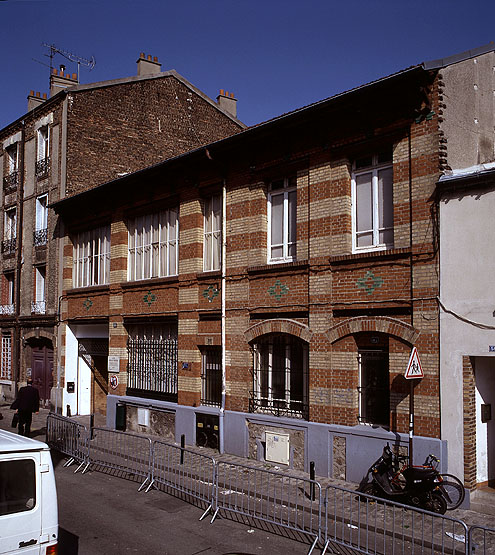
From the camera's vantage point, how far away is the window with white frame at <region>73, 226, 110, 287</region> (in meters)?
20.3

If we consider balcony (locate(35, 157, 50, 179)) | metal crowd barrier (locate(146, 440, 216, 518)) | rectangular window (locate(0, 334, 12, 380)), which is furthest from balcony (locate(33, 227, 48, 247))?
metal crowd barrier (locate(146, 440, 216, 518))

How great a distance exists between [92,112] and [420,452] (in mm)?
18892

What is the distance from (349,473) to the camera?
1172 cm

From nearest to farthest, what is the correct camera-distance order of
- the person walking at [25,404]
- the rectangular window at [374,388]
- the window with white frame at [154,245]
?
the rectangular window at [374,388], the person walking at [25,404], the window with white frame at [154,245]

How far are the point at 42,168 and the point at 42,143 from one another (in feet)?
4.36

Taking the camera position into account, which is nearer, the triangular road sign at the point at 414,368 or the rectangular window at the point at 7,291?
the triangular road sign at the point at 414,368

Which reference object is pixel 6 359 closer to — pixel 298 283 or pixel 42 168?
pixel 42 168

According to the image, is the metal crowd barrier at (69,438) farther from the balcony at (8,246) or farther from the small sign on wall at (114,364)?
the balcony at (8,246)

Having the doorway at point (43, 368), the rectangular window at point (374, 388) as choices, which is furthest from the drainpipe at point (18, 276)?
the rectangular window at point (374, 388)

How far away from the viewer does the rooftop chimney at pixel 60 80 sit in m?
25.4

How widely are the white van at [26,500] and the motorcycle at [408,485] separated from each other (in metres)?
6.07

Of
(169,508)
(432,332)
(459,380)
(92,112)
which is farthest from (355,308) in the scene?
(92,112)

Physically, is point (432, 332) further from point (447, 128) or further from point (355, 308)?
point (447, 128)

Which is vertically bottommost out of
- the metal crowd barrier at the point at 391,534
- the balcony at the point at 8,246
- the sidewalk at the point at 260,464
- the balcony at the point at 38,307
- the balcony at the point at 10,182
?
the sidewalk at the point at 260,464
